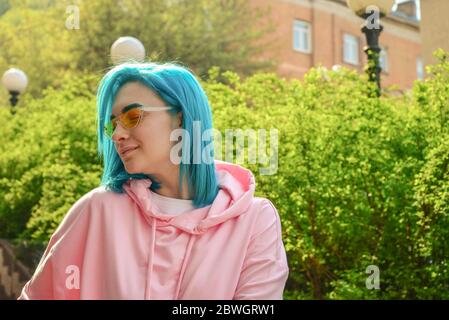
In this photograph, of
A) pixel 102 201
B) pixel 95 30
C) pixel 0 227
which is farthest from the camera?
pixel 95 30

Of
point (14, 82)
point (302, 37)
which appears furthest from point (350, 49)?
point (14, 82)

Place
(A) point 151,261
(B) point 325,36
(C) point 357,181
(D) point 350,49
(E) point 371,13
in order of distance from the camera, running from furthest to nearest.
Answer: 1. (D) point 350,49
2. (B) point 325,36
3. (E) point 371,13
4. (C) point 357,181
5. (A) point 151,261

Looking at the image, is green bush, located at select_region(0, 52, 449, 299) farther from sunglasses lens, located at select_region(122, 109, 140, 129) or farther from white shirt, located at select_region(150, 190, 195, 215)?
sunglasses lens, located at select_region(122, 109, 140, 129)

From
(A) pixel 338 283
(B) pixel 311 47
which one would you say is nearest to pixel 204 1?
(B) pixel 311 47

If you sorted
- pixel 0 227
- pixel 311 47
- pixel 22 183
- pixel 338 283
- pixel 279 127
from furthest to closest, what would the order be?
pixel 311 47
pixel 0 227
pixel 22 183
pixel 279 127
pixel 338 283

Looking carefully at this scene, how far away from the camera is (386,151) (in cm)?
555

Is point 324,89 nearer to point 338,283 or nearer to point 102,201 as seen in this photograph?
point 338,283

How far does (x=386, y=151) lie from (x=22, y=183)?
4.64m

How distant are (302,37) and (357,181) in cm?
2208

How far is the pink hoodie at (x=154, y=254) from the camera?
76.5 inches

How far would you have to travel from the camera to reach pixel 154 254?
1.98 m

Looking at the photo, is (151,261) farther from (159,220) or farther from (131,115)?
(131,115)

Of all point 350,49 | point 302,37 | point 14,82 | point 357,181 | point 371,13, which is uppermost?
point 302,37

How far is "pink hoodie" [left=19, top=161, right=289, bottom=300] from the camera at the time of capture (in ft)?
6.38
